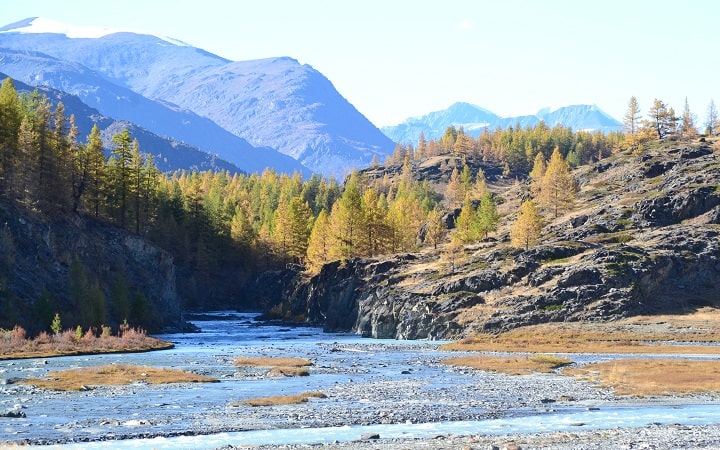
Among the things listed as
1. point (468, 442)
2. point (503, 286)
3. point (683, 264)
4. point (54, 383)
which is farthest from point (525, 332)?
point (468, 442)

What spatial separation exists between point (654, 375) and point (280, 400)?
2838cm

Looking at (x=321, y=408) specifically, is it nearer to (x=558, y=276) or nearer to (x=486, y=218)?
(x=558, y=276)

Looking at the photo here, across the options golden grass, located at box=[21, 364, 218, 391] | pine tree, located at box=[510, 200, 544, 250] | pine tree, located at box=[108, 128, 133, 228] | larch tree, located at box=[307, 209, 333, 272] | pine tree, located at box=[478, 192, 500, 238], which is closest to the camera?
golden grass, located at box=[21, 364, 218, 391]

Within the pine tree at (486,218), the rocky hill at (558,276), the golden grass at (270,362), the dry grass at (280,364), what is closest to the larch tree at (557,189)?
the rocky hill at (558,276)

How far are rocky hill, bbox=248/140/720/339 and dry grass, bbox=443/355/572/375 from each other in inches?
1339

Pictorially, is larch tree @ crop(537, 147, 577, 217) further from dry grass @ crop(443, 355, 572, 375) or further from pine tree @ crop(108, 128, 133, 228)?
dry grass @ crop(443, 355, 572, 375)

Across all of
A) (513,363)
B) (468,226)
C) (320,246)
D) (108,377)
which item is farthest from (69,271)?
(468,226)

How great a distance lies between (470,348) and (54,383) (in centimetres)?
5305

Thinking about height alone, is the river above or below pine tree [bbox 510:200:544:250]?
below

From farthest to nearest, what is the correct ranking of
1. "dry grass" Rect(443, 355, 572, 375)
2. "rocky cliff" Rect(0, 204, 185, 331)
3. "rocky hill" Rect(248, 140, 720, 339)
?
"rocky hill" Rect(248, 140, 720, 339), "rocky cliff" Rect(0, 204, 185, 331), "dry grass" Rect(443, 355, 572, 375)

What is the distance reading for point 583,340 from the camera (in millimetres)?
97688

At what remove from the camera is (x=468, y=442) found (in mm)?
33250

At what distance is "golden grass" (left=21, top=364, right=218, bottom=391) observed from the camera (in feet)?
174

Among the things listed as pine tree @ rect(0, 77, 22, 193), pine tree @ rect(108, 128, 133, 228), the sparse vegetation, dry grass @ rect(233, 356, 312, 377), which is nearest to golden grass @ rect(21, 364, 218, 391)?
dry grass @ rect(233, 356, 312, 377)
